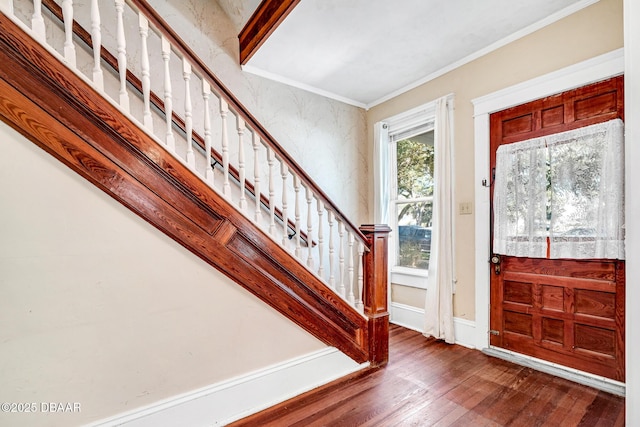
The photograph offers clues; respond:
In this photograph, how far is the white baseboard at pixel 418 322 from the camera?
2602mm

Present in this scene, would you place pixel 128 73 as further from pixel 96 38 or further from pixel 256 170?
pixel 256 170

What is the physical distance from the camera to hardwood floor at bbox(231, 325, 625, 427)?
5.38 feet

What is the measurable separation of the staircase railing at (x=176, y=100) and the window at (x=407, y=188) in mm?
1123

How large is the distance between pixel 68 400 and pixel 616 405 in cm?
300

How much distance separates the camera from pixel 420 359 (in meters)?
2.38

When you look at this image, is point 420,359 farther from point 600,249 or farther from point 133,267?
point 133,267

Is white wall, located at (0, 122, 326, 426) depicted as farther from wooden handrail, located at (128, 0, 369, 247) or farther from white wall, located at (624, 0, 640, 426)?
white wall, located at (624, 0, 640, 426)

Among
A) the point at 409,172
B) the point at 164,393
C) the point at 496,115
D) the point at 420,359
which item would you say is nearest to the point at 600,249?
the point at 496,115

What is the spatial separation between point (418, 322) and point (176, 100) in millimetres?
3185

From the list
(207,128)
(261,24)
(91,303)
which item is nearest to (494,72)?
(261,24)

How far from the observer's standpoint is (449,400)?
182cm

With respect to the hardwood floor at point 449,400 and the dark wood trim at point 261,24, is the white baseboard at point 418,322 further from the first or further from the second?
the dark wood trim at point 261,24

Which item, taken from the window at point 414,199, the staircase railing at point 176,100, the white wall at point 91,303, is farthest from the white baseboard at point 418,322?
the white wall at point 91,303

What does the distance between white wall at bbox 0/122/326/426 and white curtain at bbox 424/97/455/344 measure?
6.52 ft
